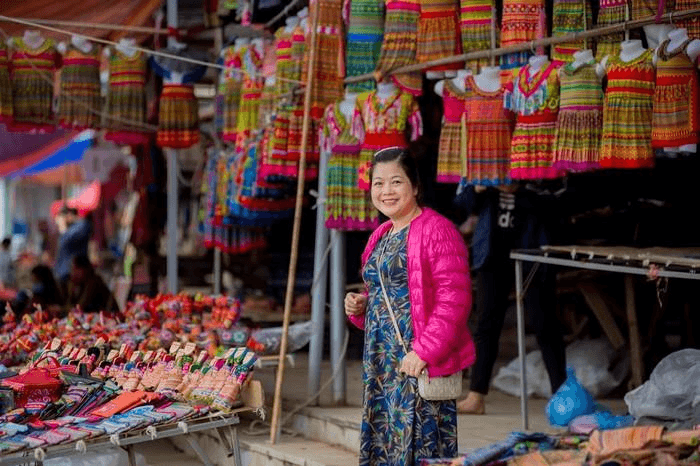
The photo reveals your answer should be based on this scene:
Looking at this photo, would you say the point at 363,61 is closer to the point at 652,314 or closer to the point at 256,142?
the point at 256,142

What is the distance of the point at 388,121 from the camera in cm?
648

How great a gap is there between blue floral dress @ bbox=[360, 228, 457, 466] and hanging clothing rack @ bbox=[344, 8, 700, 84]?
1.63m

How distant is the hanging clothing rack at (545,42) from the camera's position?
510 cm

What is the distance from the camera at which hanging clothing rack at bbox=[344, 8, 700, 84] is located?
5098 mm

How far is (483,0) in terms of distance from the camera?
20.0 feet

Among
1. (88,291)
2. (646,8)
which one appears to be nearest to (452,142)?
(646,8)

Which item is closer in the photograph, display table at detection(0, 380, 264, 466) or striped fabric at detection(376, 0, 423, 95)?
display table at detection(0, 380, 264, 466)

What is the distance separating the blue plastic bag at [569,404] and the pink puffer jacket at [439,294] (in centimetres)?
164

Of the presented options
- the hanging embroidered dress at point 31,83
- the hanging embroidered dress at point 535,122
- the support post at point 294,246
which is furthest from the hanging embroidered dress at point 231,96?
the hanging embroidered dress at point 535,122

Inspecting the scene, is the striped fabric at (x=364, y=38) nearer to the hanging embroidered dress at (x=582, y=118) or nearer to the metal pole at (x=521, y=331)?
the metal pole at (x=521, y=331)

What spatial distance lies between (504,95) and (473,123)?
9.3 inches

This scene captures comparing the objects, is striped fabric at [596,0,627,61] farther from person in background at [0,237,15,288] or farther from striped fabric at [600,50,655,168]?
person in background at [0,237,15,288]

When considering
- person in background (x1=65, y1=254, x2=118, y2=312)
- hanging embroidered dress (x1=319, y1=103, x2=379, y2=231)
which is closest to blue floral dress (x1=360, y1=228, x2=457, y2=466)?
hanging embroidered dress (x1=319, y1=103, x2=379, y2=231)

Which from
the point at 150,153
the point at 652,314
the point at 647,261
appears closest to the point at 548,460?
the point at 647,261
